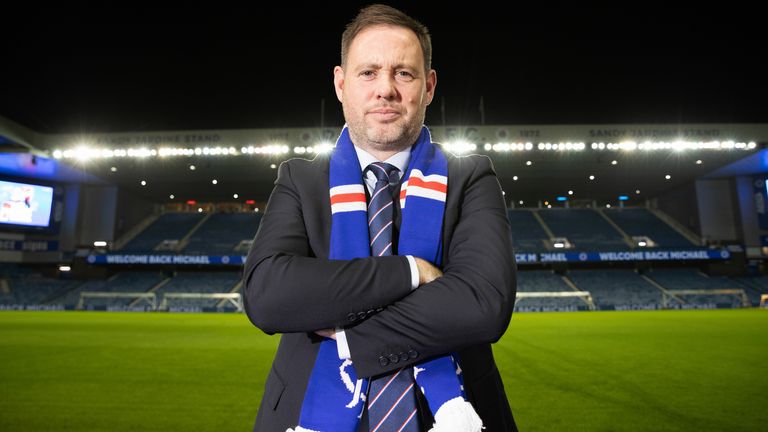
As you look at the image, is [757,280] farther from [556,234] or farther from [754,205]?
[556,234]

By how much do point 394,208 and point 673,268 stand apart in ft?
121

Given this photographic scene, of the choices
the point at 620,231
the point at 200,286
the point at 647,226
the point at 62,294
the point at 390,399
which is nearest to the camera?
the point at 390,399

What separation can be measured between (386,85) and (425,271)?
2.24 ft

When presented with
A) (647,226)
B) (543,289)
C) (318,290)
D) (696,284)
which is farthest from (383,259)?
(647,226)

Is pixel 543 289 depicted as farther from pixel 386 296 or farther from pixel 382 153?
pixel 386 296

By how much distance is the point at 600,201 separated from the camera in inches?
1478

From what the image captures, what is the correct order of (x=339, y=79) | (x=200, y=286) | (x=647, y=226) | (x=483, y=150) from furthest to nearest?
(x=647, y=226)
(x=200, y=286)
(x=483, y=150)
(x=339, y=79)

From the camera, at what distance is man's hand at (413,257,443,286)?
1382 mm

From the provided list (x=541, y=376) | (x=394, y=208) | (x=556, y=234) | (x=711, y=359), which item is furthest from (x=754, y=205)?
(x=394, y=208)

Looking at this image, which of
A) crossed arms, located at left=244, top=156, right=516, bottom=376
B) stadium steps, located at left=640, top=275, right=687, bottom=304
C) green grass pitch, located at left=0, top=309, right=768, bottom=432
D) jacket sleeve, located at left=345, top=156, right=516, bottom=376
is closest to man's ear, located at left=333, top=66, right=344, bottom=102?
crossed arms, located at left=244, top=156, right=516, bottom=376

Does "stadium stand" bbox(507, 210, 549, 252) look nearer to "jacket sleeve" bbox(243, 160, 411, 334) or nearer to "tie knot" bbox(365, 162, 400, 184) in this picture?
"tie knot" bbox(365, 162, 400, 184)

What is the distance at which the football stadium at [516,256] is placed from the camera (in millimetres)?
6383

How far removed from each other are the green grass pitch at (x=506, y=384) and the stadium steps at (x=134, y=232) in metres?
25.9

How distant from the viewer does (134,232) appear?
34688 millimetres
